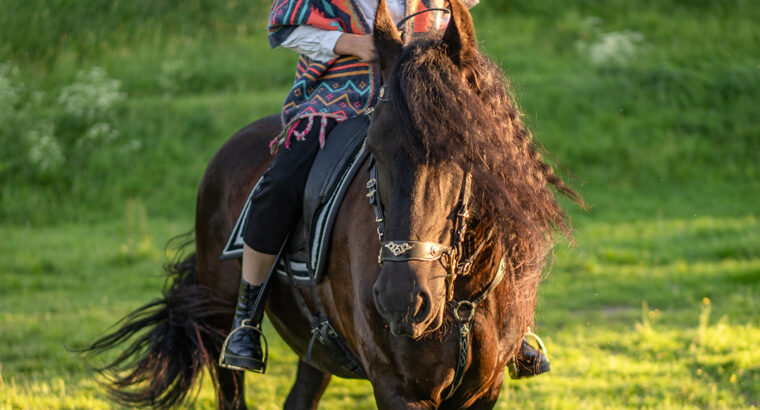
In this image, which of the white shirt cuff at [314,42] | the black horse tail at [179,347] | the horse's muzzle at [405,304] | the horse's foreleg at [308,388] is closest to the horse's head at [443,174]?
the horse's muzzle at [405,304]

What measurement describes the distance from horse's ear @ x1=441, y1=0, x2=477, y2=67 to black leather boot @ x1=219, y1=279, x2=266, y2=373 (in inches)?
66.3

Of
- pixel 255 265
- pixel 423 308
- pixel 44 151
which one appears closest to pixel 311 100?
pixel 255 265

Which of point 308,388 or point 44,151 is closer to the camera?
point 308,388

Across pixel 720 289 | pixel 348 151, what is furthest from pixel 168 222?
pixel 348 151

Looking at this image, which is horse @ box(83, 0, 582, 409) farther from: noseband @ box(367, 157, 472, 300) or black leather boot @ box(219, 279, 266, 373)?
black leather boot @ box(219, 279, 266, 373)

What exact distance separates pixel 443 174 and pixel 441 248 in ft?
0.74

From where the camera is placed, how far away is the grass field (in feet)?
18.7

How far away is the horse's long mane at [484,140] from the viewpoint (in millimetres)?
2367

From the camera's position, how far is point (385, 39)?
2.61 metres

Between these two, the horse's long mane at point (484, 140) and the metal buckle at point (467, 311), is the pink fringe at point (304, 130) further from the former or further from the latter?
the metal buckle at point (467, 311)

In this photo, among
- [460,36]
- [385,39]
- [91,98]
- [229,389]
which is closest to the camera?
[460,36]

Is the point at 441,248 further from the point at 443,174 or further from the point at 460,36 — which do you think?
the point at 460,36

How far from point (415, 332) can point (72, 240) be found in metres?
9.49

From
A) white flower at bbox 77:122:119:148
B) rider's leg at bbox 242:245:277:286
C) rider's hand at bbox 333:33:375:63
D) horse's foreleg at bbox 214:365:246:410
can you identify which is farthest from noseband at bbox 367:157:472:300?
white flower at bbox 77:122:119:148
